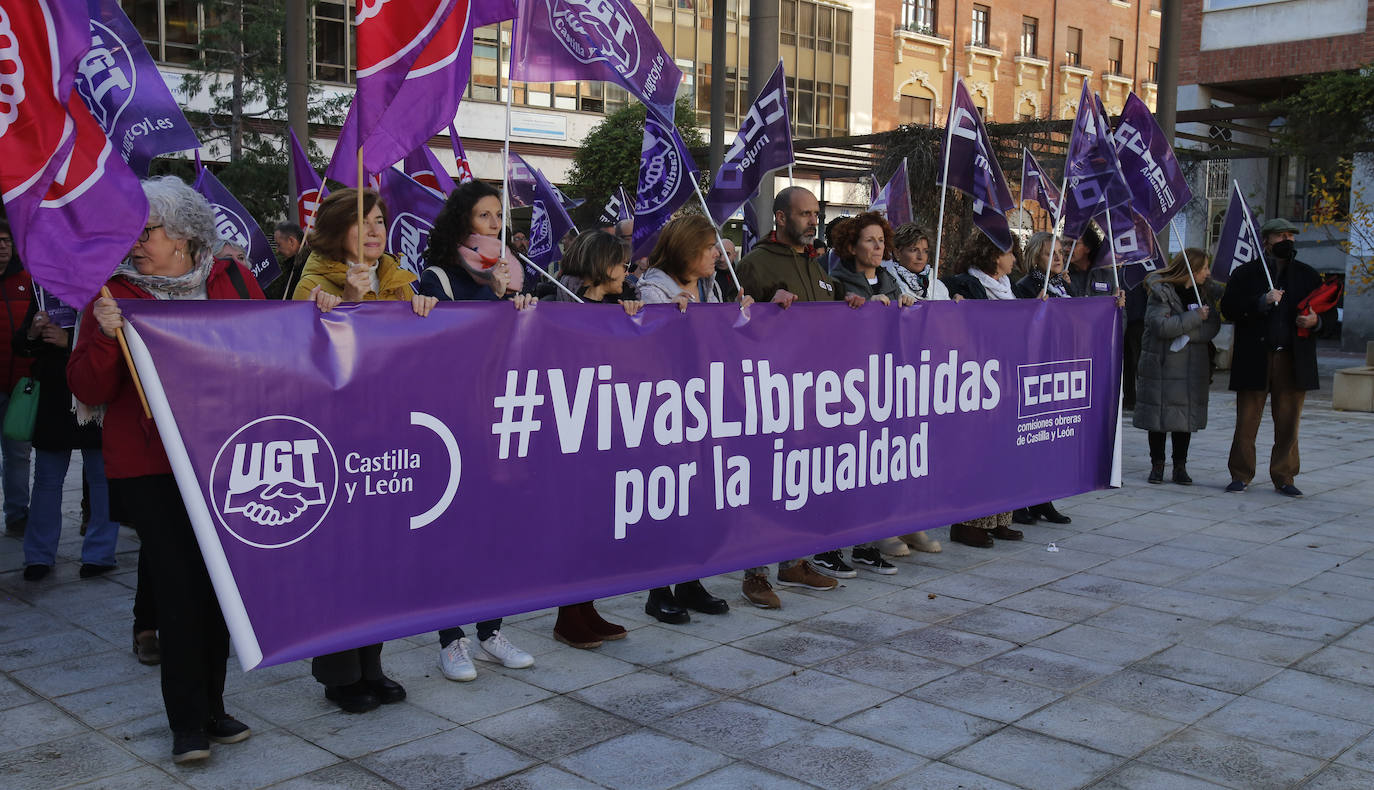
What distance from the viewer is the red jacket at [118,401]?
374 centimetres

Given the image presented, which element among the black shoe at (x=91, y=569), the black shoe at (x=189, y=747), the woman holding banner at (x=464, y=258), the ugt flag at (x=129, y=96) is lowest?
the black shoe at (x=91, y=569)

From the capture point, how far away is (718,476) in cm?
537

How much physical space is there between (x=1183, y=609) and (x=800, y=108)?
42.8 meters

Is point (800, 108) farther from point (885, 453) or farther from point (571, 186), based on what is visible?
point (885, 453)

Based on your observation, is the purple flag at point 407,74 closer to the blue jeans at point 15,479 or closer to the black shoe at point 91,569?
the black shoe at point 91,569

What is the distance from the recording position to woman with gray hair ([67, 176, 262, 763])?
3883mm

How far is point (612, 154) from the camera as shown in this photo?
3359 cm

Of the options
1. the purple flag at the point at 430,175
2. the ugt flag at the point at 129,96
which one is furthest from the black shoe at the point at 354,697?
the purple flag at the point at 430,175

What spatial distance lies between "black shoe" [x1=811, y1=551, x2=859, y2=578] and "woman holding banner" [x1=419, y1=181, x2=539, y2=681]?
232 centimetres

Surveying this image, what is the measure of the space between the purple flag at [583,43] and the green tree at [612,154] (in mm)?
Result: 27470

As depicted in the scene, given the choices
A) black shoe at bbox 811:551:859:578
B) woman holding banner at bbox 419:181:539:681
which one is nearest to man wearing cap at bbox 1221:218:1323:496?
black shoe at bbox 811:551:859:578

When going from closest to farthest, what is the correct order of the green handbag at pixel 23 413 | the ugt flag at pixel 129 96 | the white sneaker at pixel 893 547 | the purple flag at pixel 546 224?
the ugt flag at pixel 129 96 → the green handbag at pixel 23 413 → the white sneaker at pixel 893 547 → the purple flag at pixel 546 224

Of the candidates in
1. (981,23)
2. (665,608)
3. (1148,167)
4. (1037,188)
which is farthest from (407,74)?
(981,23)

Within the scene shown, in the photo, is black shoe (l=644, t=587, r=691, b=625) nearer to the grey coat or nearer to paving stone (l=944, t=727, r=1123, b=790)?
paving stone (l=944, t=727, r=1123, b=790)
